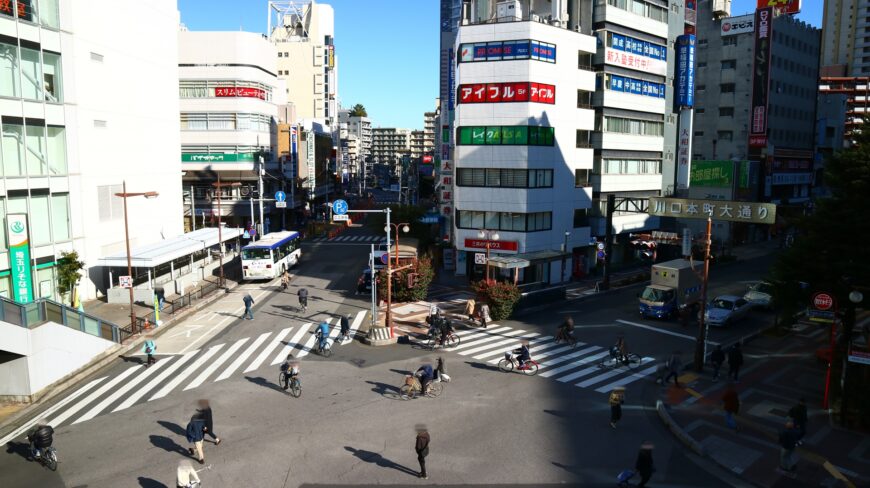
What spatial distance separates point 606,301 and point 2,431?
114 feet

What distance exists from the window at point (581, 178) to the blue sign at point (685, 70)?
50.7 ft

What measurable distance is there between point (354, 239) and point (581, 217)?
34.1m

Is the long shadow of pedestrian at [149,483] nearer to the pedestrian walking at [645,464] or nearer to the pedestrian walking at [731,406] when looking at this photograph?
the pedestrian walking at [645,464]

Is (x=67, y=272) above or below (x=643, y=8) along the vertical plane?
below

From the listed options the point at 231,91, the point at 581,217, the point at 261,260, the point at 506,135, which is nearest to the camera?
the point at 506,135

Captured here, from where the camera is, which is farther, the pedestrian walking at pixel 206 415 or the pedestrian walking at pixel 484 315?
the pedestrian walking at pixel 484 315

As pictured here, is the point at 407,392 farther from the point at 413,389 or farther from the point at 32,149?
the point at 32,149

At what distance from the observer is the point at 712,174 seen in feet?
232

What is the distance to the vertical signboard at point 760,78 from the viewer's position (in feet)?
240

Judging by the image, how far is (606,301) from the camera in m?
43.1

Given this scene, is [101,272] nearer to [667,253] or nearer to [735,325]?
[735,325]

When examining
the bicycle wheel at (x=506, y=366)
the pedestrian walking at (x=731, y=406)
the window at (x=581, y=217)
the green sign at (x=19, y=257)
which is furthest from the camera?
the window at (x=581, y=217)

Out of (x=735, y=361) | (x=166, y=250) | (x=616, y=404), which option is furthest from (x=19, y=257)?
(x=735, y=361)

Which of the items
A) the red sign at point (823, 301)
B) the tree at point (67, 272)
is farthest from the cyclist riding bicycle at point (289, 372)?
the red sign at point (823, 301)
